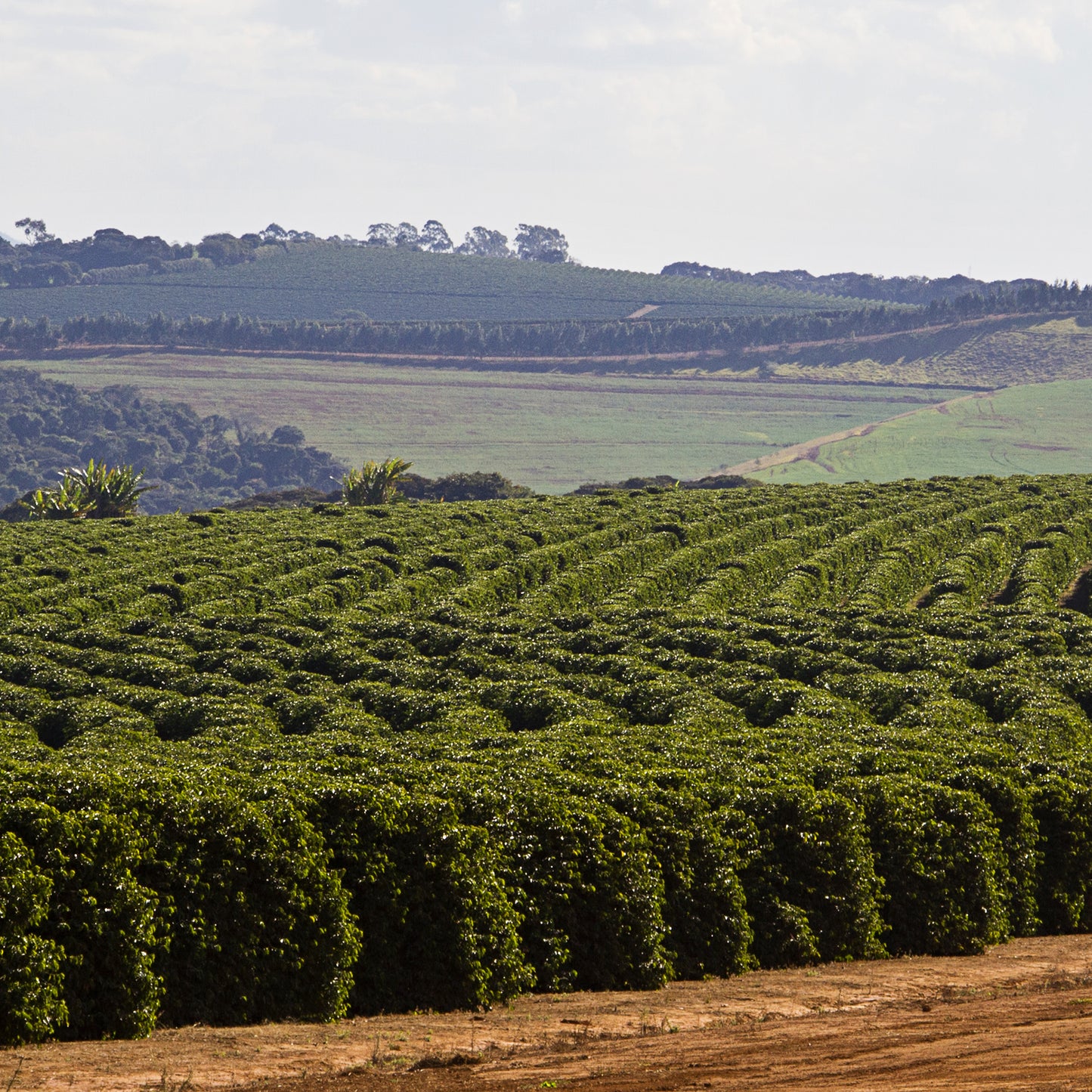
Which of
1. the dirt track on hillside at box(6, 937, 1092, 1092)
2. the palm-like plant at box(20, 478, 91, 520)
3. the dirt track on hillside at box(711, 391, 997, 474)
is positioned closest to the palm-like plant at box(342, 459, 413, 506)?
the palm-like plant at box(20, 478, 91, 520)

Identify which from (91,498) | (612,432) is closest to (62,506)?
(91,498)

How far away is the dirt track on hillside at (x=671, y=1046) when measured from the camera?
40.7 ft

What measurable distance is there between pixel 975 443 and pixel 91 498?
4547 inches

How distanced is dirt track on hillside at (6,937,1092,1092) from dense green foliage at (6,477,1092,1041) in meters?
0.79

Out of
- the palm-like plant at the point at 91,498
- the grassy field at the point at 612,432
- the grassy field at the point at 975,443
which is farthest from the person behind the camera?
the grassy field at the point at 612,432

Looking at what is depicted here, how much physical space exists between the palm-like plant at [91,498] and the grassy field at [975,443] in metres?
91.1

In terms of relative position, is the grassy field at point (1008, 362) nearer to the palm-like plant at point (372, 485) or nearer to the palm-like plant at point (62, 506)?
the palm-like plant at point (372, 485)

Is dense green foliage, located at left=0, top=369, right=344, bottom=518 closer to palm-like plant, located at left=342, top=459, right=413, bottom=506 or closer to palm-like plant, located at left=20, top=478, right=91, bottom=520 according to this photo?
palm-like plant, located at left=342, top=459, right=413, bottom=506

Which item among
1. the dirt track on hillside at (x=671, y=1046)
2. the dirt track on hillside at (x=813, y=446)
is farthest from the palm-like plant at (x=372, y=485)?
the dirt track on hillside at (x=813, y=446)

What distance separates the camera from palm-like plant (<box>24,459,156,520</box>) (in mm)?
68125

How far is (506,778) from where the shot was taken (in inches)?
755

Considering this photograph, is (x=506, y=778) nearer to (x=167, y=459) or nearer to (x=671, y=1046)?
(x=671, y=1046)

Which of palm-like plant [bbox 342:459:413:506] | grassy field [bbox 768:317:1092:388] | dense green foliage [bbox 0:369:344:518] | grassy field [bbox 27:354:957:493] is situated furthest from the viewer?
dense green foliage [bbox 0:369:344:518]

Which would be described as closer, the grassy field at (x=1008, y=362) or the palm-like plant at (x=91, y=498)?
the palm-like plant at (x=91, y=498)
